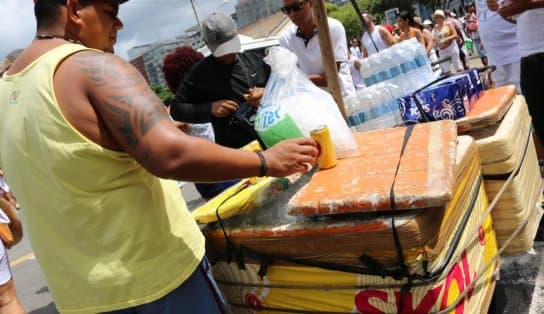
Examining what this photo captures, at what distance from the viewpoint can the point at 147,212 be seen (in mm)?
1299

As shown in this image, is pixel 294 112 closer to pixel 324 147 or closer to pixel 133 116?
pixel 324 147

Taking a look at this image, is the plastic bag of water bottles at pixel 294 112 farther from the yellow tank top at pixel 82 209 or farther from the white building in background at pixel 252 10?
the white building in background at pixel 252 10

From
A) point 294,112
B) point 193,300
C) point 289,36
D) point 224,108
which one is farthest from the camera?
point 289,36

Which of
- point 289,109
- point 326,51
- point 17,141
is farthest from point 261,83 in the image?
point 17,141

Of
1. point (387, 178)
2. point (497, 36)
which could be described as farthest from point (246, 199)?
point (497, 36)

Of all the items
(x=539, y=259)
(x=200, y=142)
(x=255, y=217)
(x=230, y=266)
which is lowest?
(x=539, y=259)

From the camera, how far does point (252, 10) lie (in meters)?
51.4

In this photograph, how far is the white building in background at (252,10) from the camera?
46034mm

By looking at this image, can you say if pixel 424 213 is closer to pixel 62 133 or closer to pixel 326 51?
pixel 62 133

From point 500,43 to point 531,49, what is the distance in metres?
1.24

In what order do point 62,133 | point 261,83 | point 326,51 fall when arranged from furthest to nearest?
point 261,83 < point 326,51 < point 62,133

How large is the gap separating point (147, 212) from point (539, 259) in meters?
2.07

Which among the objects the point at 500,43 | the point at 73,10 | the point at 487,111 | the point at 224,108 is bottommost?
the point at 500,43

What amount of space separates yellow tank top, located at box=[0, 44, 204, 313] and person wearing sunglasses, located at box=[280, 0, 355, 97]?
6.51 ft
